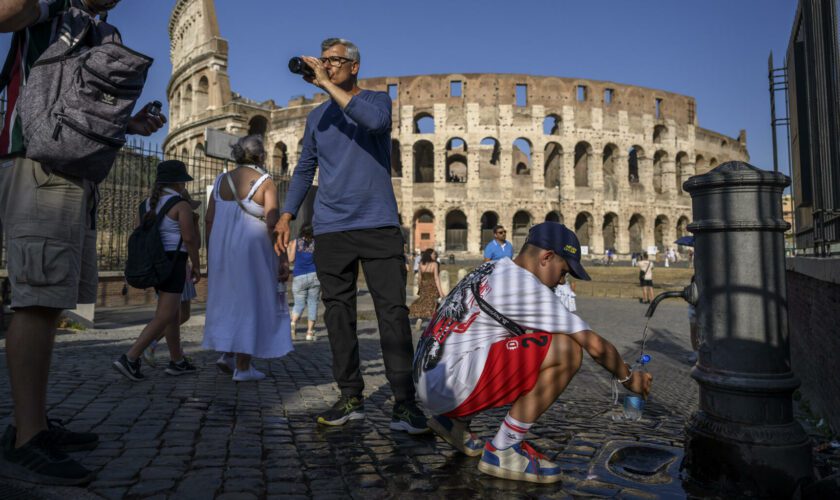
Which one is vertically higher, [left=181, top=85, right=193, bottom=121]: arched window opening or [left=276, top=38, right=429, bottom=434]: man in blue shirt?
[left=181, top=85, right=193, bottom=121]: arched window opening

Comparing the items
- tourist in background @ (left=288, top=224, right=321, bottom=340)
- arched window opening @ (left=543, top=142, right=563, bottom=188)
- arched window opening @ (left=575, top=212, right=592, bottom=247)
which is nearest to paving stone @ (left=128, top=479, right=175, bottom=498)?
tourist in background @ (left=288, top=224, right=321, bottom=340)

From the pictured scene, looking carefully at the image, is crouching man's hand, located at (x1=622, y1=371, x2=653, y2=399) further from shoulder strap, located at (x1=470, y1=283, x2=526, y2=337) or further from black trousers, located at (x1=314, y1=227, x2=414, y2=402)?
black trousers, located at (x1=314, y1=227, x2=414, y2=402)

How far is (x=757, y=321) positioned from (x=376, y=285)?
164cm

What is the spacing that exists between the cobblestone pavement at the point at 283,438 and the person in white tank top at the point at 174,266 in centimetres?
15

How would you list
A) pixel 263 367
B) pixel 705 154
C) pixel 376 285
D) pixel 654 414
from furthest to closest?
pixel 705 154 < pixel 263 367 < pixel 654 414 < pixel 376 285

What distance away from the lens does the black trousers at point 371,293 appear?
8.82 feet

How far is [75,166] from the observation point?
1.97 metres

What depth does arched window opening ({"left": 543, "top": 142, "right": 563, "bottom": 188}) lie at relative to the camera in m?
36.1

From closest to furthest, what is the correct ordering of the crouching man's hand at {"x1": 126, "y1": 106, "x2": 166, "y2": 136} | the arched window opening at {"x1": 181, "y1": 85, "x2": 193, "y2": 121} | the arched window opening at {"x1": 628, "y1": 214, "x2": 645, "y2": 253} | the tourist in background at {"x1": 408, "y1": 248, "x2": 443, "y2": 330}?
1. the crouching man's hand at {"x1": 126, "y1": 106, "x2": 166, "y2": 136}
2. the tourist in background at {"x1": 408, "y1": 248, "x2": 443, "y2": 330}
3. the arched window opening at {"x1": 181, "y1": 85, "x2": 193, "y2": 121}
4. the arched window opening at {"x1": 628, "y1": 214, "x2": 645, "y2": 253}

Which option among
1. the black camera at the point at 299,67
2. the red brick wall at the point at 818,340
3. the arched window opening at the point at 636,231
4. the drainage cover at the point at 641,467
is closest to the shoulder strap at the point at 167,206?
the black camera at the point at 299,67

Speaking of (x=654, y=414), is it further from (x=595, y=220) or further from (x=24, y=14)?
(x=595, y=220)

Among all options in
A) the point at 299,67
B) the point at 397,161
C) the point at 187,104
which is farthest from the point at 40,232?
the point at 187,104

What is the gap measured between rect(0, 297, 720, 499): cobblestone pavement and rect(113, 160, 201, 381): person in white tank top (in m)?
0.15

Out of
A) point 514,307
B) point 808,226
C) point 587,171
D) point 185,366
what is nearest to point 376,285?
point 514,307
